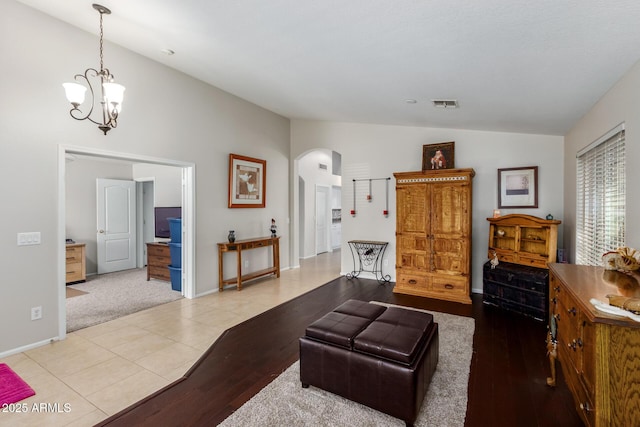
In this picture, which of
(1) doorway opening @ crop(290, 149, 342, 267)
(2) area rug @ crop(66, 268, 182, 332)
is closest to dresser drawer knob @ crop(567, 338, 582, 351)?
(2) area rug @ crop(66, 268, 182, 332)

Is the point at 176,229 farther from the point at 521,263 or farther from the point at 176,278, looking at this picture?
the point at 521,263

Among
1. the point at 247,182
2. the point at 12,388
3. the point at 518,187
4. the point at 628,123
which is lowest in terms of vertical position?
the point at 12,388

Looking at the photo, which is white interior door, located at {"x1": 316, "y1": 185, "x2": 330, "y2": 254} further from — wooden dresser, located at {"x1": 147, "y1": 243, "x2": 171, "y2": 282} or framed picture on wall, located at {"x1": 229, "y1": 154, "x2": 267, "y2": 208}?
wooden dresser, located at {"x1": 147, "y1": 243, "x2": 171, "y2": 282}

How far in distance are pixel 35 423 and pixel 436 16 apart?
3704 mm

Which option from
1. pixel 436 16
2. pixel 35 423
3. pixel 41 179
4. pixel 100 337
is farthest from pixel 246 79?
pixel 35 423

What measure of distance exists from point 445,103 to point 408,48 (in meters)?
1.41

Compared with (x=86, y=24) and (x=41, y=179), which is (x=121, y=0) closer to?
(x=86, y=24)

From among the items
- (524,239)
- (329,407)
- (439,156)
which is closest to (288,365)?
(329,407)

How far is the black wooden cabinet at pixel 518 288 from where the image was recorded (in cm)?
366

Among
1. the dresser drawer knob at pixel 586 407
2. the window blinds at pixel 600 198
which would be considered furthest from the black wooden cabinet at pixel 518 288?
the dresser drawer knob at pixel 586 407

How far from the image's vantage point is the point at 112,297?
15.6 ft

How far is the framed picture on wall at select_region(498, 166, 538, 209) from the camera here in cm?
447

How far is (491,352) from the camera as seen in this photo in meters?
2.91

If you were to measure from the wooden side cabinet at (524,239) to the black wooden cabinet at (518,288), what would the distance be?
13cm
